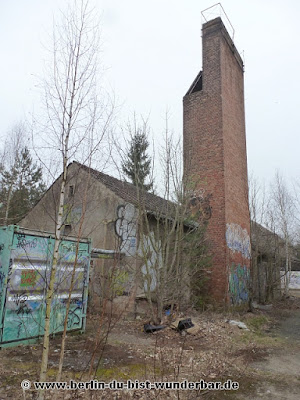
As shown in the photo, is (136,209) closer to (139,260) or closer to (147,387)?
(139,260)

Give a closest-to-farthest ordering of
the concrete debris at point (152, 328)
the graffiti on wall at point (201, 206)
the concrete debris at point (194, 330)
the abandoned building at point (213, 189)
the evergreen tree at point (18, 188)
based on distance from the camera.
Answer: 1. the concrete debris at point (194, 330)
2. the concrete debris at point (152, 328)
3. the abandoned building at point (213, 189)
4. the graffiti on wall at point (201, 206)
5. the evergreen tree at point (18, 188)

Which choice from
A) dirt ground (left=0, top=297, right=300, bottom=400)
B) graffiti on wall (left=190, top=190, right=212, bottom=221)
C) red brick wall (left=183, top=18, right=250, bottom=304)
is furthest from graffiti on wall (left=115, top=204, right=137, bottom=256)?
graffiti on wall (left=190, top=190, right=212, bottom=221)

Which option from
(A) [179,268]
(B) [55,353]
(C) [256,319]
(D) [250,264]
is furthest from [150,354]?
(D) [250,264]

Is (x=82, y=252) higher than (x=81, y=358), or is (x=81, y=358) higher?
(x=82, y=252)

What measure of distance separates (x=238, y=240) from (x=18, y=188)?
1446 cm

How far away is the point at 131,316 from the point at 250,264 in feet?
Result: 22.1

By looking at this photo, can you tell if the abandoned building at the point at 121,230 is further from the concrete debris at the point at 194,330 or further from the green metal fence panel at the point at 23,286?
the green metal fence panel at the point at 23,286

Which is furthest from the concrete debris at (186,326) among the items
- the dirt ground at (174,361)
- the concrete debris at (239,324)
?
the concrete debris at (239,324)

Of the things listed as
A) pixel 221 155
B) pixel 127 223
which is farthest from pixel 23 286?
pixel 221 155

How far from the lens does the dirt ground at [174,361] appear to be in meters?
4.15

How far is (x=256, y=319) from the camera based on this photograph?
35.1 ft

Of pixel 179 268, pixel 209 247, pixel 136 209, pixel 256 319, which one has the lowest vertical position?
pixel 256 319

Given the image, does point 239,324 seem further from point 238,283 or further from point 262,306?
point 262,306

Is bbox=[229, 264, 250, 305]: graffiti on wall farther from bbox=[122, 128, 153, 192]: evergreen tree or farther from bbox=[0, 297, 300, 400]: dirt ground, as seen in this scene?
bbox=[122, 128, 153, 192]: evergreen tree
